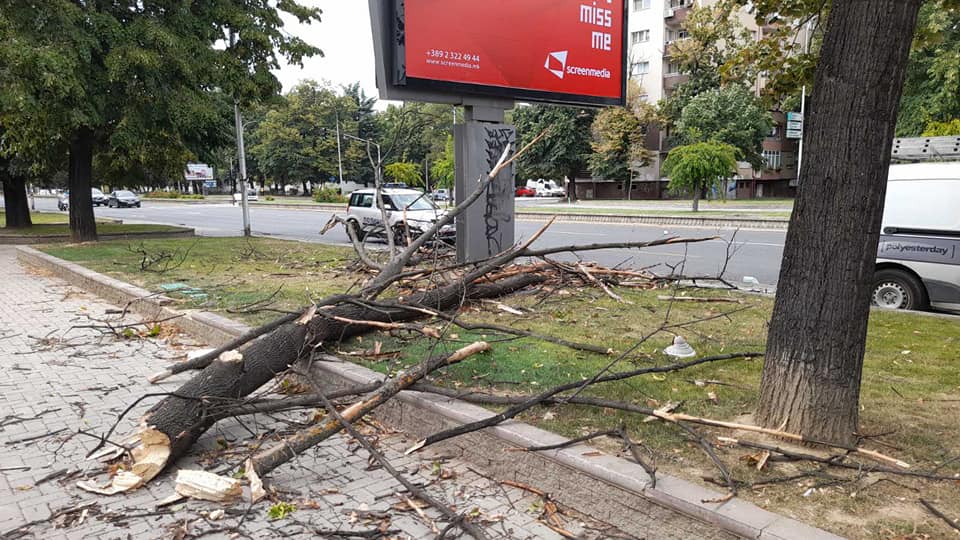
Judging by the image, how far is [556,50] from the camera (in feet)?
34.9

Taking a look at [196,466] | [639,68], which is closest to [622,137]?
[639,68]

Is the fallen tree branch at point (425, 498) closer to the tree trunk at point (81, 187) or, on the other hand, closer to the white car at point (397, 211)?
the white car at point (397, 211)

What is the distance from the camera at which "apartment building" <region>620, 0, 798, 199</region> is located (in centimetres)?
5025

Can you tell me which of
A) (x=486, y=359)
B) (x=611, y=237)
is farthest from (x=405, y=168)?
(x=486, y=359)

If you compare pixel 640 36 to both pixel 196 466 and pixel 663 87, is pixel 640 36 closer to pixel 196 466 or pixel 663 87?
pixel 663 87

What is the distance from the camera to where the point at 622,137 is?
1864 inches

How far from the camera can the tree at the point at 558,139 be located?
50.3m

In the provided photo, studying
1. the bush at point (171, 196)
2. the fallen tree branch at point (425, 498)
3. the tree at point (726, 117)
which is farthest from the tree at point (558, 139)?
the fallen tree branch at point (425, 498)

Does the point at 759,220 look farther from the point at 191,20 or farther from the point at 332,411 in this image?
the point at 332,411

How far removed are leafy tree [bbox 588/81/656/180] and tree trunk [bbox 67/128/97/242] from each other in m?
36.3

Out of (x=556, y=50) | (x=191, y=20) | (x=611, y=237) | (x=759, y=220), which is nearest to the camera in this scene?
(x=556, y=50)

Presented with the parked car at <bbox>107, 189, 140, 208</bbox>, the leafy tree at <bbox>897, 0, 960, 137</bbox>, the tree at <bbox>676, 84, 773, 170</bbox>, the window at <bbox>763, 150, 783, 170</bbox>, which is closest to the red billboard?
the leafy tree at <bbox>897, 0, 960, 137</bbox>

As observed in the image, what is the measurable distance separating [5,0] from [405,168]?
77.5 feet

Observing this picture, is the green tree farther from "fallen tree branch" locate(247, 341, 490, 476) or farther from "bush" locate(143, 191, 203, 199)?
"bush" locate(143, 191, 203, 199)
